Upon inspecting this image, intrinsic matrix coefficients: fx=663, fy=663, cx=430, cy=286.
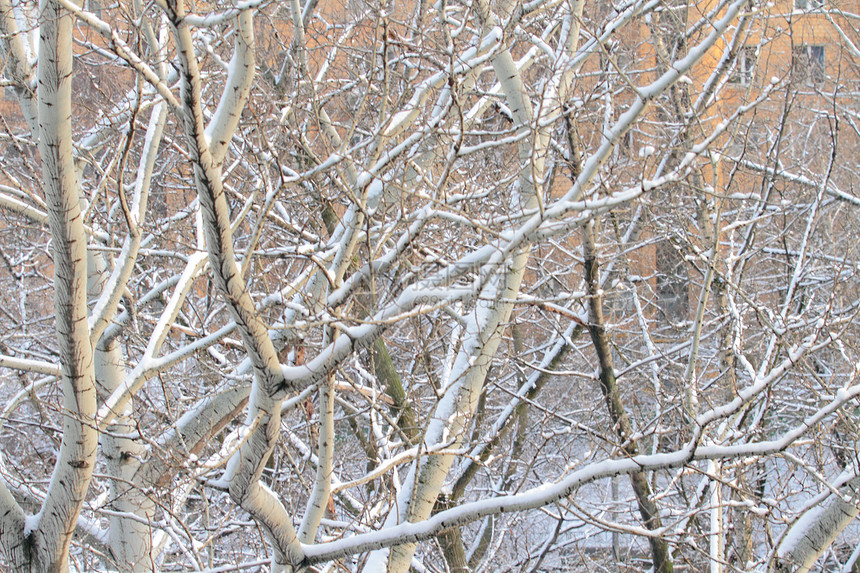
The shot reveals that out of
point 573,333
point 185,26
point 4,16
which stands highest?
point 573,333

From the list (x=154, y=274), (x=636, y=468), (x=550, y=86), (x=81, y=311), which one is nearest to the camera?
(x=636, y=468)

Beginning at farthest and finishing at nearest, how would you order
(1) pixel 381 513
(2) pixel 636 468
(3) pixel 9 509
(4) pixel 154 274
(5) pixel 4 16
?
(4) pixel 154 274 → (1) pixel 381 513 → (5) pixel 4 16 → (3) pixel 9 509 → (2) pixel 636 468

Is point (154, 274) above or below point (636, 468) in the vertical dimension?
above

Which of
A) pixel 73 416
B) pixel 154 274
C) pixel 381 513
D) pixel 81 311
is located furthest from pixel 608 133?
pixel 154 274

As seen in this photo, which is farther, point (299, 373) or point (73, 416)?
point (73, 416)

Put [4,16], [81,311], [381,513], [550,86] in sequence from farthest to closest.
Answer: [381,513]
[550,86]
[4,16]
[81,311]

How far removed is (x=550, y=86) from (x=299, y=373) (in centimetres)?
239

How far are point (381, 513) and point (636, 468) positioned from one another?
3.22 m

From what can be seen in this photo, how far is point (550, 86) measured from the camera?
4156 millimetres

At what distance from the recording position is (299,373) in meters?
3.11

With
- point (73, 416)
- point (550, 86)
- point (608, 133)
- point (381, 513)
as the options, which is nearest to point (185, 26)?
point (608, 133)

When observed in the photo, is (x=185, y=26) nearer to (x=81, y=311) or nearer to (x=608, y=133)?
(x=81, y=311)

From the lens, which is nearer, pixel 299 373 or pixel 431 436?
pixel 299 373

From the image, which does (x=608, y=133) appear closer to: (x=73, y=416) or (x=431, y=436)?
(x=431, y=436)
